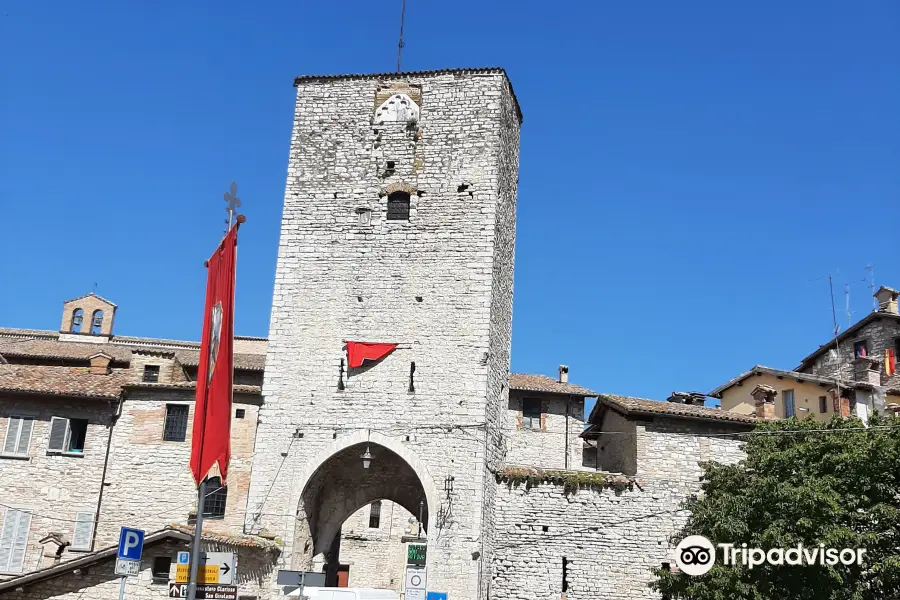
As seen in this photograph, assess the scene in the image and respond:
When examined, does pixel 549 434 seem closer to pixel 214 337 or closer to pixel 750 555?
pixel 750 555

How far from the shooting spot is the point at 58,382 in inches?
1228

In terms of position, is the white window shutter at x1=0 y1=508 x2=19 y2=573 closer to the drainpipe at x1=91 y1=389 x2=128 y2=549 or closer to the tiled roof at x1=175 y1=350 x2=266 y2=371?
the drainpipe at x1=91 y1=389 x2=128 y2=549

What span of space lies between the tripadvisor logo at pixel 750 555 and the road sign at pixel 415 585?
783cm

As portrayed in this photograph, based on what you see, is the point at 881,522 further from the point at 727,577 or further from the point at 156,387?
the point at 156,387

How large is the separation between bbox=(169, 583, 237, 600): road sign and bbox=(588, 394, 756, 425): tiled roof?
16.1 meters

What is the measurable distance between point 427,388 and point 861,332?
29.7 metres

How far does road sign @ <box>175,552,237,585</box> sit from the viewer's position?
16.1 meters

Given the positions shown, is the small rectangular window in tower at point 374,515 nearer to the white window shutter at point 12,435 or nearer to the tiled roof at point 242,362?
the tiled roof at point 242,362

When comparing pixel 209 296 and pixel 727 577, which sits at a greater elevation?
pixel 209 296

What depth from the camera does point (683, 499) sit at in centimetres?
2658

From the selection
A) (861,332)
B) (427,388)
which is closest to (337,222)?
(427,388)

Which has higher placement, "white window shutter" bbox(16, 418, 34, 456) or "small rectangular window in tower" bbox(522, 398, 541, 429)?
"small rectangular window in tower" bbox(522, 398, 541, 429)

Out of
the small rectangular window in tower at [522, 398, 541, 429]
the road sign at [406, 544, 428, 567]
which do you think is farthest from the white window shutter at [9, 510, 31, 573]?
the small rectangular window in tower at [522, 398, 541, 429]

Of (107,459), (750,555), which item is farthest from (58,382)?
(750,555)
